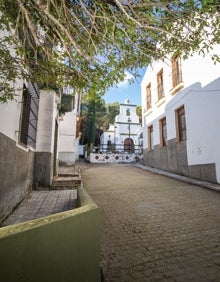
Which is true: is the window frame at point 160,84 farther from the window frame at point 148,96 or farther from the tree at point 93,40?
the tree at point 93,40

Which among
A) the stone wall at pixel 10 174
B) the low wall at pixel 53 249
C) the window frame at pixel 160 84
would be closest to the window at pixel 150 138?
the window frame at pixel 160 84

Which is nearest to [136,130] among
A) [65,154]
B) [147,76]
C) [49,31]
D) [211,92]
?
[147,76]

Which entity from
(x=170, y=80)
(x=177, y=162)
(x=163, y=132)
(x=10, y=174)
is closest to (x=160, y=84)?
(x=170, y=80)

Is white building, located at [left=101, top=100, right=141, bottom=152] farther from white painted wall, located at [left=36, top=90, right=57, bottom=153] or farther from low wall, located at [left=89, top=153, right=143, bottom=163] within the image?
white painted wall, located at [left=36, top=90, right=57, bottom=153]

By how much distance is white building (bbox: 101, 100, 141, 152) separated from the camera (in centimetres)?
2892

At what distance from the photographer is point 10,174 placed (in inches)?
142

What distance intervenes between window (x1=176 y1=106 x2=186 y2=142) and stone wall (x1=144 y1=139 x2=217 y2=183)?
1.06ft

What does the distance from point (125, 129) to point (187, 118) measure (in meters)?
21.4

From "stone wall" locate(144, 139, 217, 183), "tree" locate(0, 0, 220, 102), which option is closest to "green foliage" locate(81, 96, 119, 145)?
"stone wall" locate(144, 139, 217, 183)

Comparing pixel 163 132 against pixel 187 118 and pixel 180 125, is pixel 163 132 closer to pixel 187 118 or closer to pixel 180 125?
pixel 180 125

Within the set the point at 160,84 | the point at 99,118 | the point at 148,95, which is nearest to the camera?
the point at 160,84

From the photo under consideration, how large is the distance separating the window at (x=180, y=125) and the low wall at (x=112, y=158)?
34.1 feet

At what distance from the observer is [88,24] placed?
2660 mm

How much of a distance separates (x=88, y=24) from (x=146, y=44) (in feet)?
3.05
